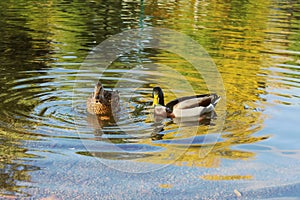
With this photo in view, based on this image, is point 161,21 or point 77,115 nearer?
point 77,115

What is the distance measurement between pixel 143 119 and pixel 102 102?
0.93 meters

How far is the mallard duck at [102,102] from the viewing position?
451 inches

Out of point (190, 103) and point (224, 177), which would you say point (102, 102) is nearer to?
point (190, 103)

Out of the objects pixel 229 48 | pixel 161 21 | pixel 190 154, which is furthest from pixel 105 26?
pixel 190 154

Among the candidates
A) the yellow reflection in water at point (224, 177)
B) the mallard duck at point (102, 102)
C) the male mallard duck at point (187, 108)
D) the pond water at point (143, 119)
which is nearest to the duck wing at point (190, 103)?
the male mallard duck at point (187, 108)

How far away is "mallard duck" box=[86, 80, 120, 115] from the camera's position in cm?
1146

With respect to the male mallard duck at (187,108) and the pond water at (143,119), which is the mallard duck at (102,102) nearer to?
the pond water at (143,119)

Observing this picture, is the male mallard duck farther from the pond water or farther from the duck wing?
the pond water

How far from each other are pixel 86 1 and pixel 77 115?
2738cm

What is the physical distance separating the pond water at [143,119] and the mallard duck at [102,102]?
9.9 inches

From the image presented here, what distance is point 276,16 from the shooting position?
3306cm

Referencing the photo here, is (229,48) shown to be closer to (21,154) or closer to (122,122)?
(122,122)

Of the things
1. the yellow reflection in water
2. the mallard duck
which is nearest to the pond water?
the yellow reflection in water

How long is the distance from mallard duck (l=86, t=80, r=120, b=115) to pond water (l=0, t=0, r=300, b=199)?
25 centimetres
